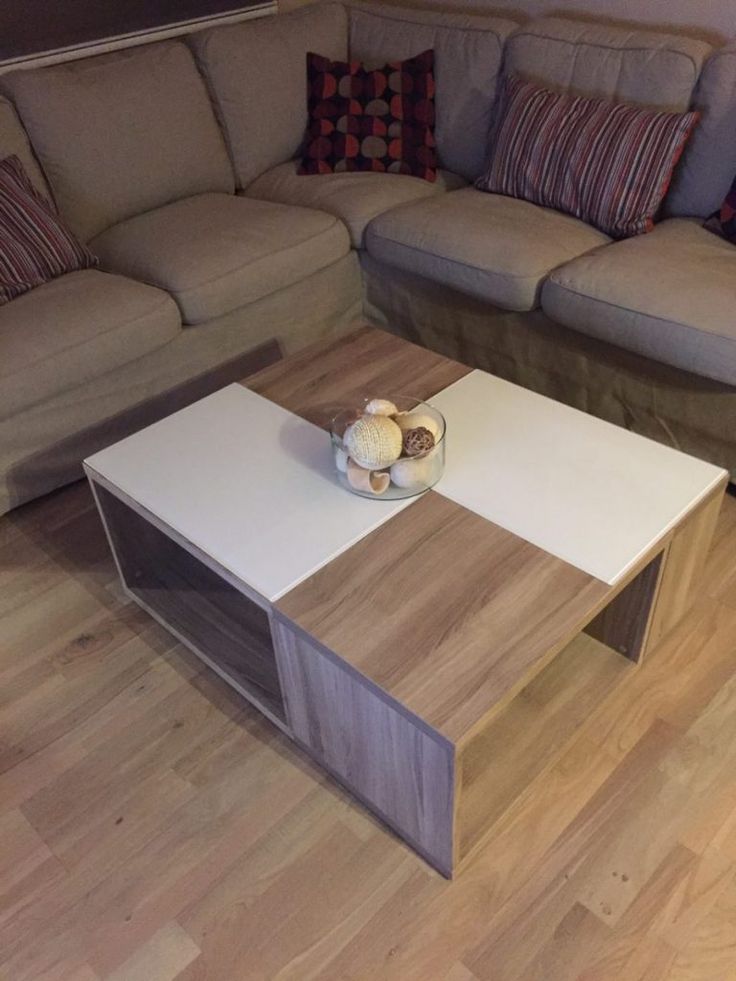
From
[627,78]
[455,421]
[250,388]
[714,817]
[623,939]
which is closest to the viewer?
[623,939]

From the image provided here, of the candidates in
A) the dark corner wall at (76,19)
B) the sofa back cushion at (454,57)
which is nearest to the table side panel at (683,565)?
the sofa back cushion at (454,57)

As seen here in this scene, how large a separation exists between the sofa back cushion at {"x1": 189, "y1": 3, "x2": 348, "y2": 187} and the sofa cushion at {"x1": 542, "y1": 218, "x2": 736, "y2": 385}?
1.21 meters

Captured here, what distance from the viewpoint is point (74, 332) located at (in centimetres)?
199

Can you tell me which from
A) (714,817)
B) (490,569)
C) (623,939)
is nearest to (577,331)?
(490,569)

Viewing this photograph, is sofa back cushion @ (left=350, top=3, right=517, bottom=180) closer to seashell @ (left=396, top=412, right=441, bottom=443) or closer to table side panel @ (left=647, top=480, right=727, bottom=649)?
seashell @ (left=396, top=412, right=441, bottom=443)

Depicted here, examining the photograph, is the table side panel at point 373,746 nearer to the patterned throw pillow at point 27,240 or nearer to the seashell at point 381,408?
the seashell at point 381,408

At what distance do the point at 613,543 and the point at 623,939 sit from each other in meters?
0.60

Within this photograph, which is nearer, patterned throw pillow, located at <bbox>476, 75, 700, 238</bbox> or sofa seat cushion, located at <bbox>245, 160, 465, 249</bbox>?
patterned throw pillow, located at <bbox>476, 75, 700, 238</bbox>

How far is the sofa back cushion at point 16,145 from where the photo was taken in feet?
7.54

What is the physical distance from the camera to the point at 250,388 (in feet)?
6.00

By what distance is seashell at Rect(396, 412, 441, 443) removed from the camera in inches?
59.0

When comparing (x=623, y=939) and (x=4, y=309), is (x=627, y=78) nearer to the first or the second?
(x=4, y=309)

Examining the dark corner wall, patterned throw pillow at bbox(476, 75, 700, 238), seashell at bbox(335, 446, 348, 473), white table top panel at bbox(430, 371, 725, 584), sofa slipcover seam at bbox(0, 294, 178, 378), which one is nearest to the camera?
white table top panel at bbox(430, 371, 725, 584)

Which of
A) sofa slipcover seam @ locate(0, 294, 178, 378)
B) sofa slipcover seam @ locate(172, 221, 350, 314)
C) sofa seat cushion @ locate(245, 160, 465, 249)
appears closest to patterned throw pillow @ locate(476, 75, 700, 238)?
sofa seat cushion @ locate(245, 160, 465, 249)
